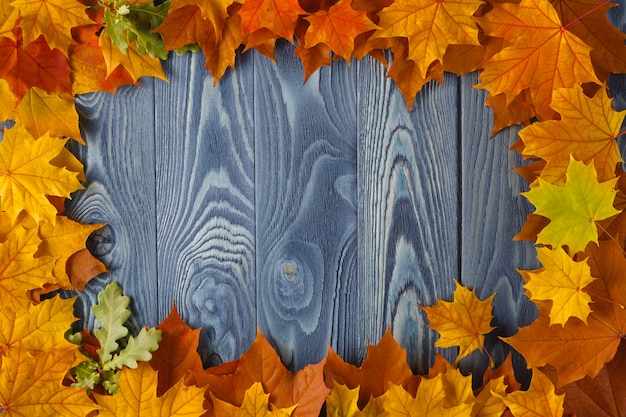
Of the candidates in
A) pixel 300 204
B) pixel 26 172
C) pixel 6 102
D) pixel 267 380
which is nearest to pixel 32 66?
pixel 6 102

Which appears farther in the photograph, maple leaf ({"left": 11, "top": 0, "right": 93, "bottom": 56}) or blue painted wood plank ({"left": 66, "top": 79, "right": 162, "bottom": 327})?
blue painted wood plank ({"left": 66, "top": 79, "right": 162, "bottom": 327})

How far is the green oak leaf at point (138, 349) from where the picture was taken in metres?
0.97

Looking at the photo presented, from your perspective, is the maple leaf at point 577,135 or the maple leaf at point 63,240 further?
the maple leaf at point 63,240

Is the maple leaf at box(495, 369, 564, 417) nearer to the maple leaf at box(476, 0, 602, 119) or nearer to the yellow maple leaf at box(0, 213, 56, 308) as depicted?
the maple leaf at box(476, 0, 602, 119)

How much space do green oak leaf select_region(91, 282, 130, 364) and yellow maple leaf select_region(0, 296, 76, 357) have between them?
0.17 feet

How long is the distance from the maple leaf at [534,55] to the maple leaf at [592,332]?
0.90 ft

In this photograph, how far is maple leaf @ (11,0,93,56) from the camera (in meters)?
0.91

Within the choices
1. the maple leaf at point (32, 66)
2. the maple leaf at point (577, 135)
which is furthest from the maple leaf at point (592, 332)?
the maple leaf at point (32, 66)

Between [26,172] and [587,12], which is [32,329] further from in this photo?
[587,12]

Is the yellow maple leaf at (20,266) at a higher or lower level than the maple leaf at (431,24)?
lower

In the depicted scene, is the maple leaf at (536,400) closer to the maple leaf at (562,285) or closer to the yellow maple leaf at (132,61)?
the maple leaf at (562,285)

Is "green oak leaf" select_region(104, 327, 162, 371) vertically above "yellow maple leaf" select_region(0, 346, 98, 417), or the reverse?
"green oak leaf" select_region(104, 327, 162, 371)

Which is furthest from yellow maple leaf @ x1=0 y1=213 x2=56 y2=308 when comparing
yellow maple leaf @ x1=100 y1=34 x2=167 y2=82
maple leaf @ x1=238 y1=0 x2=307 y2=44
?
maple leaf @ x1=238 y1=0 x2=307 y2=44

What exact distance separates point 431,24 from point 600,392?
71cm
